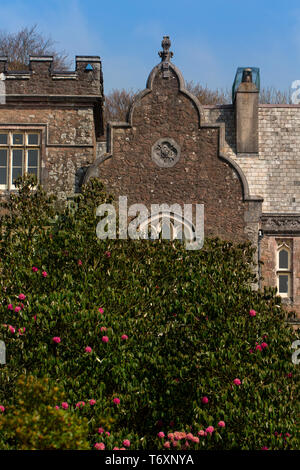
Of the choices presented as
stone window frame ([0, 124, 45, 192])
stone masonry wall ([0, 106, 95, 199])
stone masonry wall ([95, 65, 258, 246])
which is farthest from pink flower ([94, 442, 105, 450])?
stone window frame ([0, 124, 45, 192])

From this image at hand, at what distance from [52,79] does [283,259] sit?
7907mm

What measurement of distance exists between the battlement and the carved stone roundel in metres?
2.10

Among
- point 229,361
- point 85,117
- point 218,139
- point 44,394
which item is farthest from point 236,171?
point 44,394

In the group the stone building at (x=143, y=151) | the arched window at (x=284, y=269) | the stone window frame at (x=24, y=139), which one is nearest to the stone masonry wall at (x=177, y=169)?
the stone building at (x=143, y=151)

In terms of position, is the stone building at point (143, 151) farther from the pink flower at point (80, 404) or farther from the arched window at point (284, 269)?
the pink flower at point (80, 404)

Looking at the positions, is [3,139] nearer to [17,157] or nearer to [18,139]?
[18,139]

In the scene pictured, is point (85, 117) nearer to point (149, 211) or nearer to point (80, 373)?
point (149, 211)

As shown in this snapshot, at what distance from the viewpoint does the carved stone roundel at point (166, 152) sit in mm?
18484

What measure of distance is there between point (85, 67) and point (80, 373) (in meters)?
10.8

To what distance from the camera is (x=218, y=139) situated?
60.6ft

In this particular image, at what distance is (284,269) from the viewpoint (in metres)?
19.7

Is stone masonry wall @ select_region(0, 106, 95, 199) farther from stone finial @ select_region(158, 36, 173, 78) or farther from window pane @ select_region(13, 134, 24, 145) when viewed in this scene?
stone finial @ select_region(158, 36, 173, 78)

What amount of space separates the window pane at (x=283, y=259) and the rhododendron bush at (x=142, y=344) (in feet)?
26.4

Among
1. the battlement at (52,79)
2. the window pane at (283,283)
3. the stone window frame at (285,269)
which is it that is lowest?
the window pane at (283,283)
